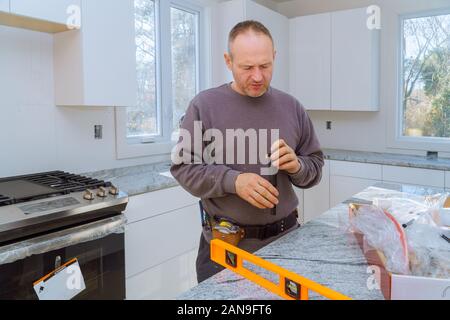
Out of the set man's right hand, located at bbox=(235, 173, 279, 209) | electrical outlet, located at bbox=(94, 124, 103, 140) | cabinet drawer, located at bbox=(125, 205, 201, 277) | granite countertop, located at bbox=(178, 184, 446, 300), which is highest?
electrical outlet, located at bbox=(94, 124, 103, 140)

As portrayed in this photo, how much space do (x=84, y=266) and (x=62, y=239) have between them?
194 mm

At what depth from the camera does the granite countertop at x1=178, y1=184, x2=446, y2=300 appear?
0.80 m

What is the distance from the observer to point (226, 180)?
1.16m

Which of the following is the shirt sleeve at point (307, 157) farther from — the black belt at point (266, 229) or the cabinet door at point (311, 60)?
the cabinet door at point (311, 60)

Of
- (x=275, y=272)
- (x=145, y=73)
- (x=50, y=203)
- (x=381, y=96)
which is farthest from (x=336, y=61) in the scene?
(x=275, y=272)

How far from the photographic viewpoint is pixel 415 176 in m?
2.89

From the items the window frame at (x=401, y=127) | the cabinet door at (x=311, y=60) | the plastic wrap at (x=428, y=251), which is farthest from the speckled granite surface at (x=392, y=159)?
the plastic wrap at (x=428, y=251)

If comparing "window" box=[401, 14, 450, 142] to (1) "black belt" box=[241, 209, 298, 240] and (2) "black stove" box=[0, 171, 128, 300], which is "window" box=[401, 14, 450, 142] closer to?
(1) "black belt" box=[241, 209, 298, 240]

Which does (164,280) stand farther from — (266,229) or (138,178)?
(266,229)

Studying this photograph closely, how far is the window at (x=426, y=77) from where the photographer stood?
3.24 meters

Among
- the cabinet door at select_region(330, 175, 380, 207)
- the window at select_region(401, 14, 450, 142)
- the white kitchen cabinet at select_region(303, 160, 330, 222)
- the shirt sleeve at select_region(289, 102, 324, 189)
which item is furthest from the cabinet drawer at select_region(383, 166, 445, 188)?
the shirt sleeve at select_region(289, 102, 324, 189)

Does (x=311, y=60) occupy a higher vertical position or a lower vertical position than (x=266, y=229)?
higher

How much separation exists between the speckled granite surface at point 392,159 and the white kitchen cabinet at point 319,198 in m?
0.18

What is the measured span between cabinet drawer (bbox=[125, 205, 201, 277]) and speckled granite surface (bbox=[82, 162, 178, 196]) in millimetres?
189
